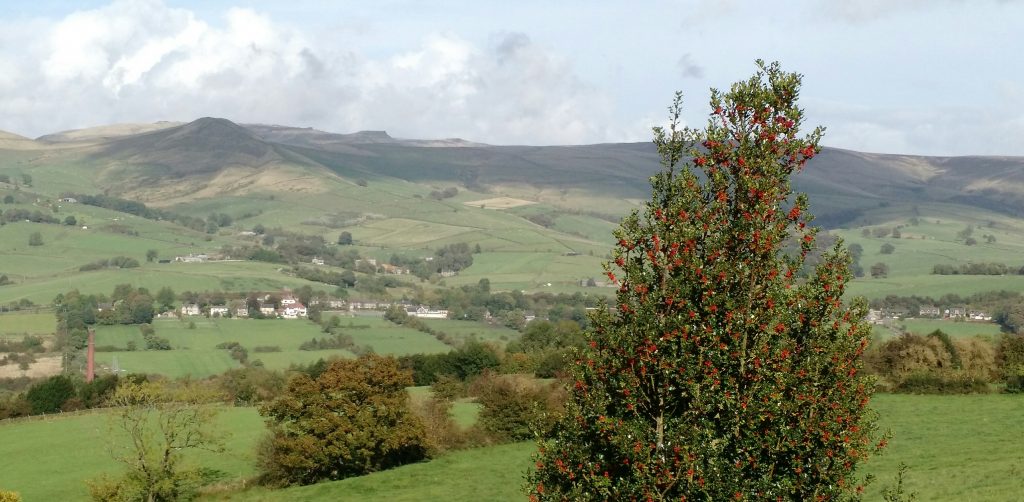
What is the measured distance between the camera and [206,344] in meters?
141

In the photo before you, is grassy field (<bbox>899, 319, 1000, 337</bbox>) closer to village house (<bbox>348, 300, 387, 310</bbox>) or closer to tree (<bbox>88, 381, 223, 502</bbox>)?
village house (<bbox>348, 300, 387, 310</bbox>)

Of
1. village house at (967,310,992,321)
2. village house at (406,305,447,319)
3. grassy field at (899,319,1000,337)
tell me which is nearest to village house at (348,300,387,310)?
Result: village house at (406,305,447,319)

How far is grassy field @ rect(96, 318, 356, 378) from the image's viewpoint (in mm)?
124938

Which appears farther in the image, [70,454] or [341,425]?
[70,454]

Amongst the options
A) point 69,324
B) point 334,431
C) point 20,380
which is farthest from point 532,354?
point 69,324

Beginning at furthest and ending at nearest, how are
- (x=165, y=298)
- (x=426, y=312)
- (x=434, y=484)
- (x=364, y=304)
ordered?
(x=364, y=304) → (x=426, y=312) → (x=165, y=298) → (x=434, y=484)

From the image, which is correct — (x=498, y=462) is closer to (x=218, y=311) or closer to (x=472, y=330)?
(x=472, y=330)

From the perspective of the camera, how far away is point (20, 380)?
374ft

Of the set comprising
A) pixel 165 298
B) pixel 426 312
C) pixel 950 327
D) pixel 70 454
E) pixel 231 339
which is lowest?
pixel 426 312

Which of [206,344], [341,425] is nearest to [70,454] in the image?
[341,425]

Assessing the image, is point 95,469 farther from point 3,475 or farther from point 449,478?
point 449,478

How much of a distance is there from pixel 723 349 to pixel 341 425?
155ft

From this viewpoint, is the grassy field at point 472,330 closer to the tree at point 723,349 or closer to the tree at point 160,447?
the tree at point 160,447

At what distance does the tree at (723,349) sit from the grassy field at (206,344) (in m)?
103
